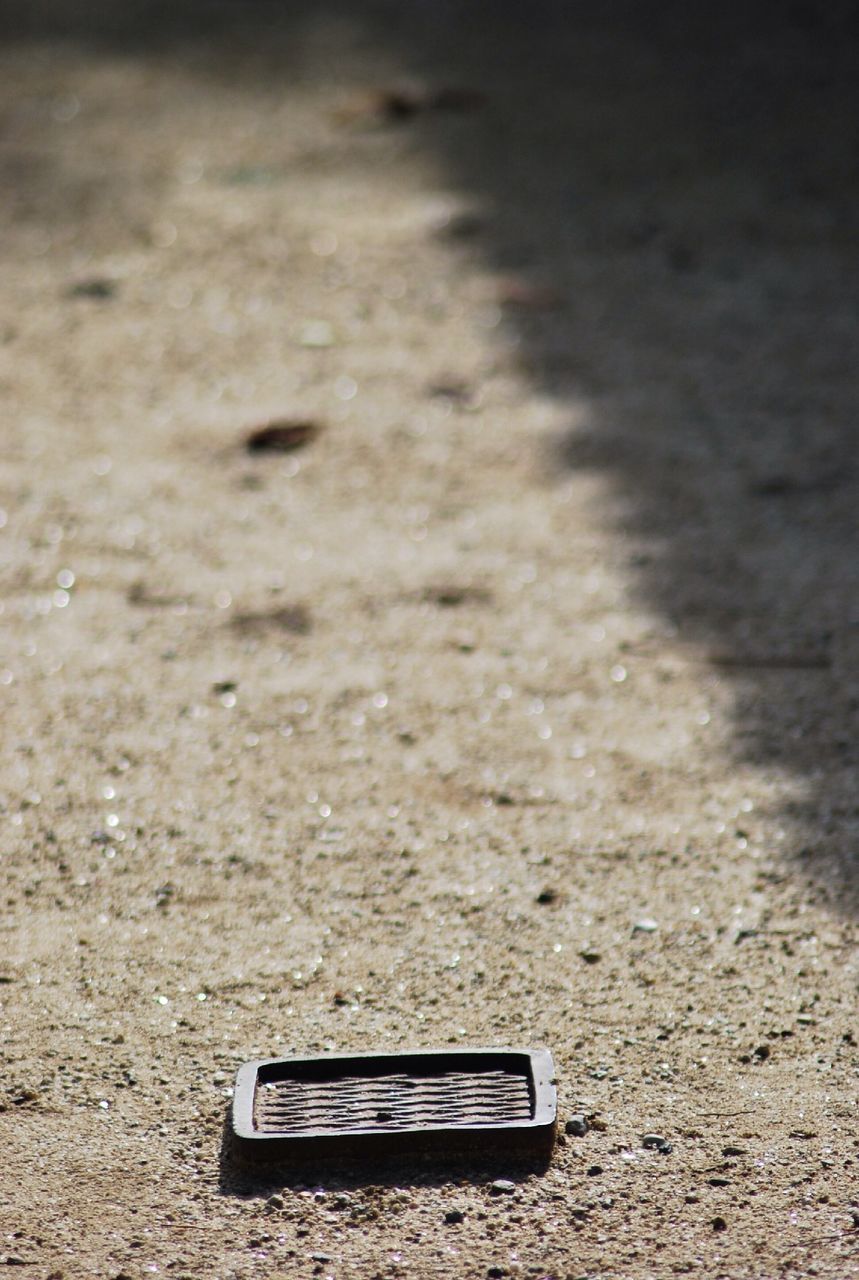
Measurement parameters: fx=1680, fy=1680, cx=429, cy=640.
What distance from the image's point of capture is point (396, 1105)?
75.9 inches

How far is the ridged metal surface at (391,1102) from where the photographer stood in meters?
1.90

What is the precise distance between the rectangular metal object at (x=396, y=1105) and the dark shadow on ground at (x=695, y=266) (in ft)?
1.99

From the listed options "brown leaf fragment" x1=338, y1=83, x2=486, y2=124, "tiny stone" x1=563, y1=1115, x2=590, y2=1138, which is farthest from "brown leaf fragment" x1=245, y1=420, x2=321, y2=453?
"brown leaf fragment" x1=338, y1=83, x2=486, y2=124

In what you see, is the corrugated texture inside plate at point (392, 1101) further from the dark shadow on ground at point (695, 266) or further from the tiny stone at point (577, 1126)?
the dark shadow on ground at point (695, 266)

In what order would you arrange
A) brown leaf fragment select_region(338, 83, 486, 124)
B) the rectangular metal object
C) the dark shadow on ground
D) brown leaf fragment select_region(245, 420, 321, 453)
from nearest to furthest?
the rectangular metal object → the dark shadow on ground → brown leaf fragment select_region(245, 420, 321, 453) → brown leaf fragment select_region(338, 83, 486, 124)

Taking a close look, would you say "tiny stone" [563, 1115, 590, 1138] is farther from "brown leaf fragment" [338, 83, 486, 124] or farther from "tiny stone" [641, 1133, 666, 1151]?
"brown leaf fragment" [338, 83, 486, 124]

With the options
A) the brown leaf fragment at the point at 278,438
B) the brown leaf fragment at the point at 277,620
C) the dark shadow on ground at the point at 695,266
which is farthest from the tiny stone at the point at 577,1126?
the brown leaf fragment at the point at 278,438

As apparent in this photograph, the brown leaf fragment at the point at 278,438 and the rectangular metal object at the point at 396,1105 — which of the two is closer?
the rectangular metal object at the point at 396,1105

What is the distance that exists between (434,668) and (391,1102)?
1.11 m

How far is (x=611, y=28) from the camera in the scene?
6668 mm

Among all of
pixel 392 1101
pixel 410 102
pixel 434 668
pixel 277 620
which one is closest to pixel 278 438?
pixel 277 620

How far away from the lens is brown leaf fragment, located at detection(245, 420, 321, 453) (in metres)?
3.74

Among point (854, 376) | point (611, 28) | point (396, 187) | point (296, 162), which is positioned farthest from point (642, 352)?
point (611, 28)

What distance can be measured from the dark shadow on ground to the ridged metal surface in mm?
626
